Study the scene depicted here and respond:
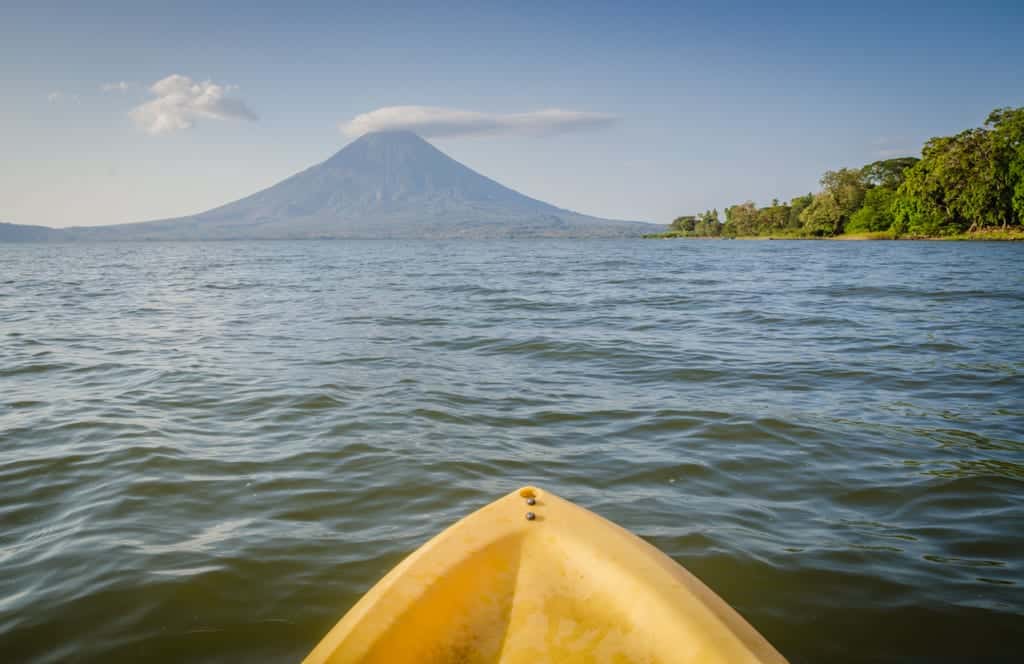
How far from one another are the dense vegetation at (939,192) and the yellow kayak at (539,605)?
74.7 meters

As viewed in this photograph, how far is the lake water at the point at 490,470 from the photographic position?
350cm

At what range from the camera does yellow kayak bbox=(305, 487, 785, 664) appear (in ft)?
7.73

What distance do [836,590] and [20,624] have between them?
4.85m

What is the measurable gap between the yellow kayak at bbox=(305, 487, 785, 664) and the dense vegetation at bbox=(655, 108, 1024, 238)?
7472cm

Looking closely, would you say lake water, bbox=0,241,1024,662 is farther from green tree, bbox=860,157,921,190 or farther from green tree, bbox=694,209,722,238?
green tree, bbox=694,209,722,238

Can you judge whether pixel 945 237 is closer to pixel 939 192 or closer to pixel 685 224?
pixel 939 192

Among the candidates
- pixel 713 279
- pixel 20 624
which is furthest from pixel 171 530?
pixel 713 279

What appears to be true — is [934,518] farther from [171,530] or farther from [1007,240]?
[1007,240]

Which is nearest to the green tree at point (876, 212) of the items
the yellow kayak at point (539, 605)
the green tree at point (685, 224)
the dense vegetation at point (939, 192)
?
the dense vegetation at point (939, 192)

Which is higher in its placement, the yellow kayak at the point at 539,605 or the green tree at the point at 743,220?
the green tree at the point at 743,220

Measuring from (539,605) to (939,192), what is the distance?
8122 centimetres

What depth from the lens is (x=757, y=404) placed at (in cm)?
752

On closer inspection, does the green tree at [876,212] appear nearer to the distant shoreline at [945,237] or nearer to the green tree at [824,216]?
the distant shoreline at [945,237]

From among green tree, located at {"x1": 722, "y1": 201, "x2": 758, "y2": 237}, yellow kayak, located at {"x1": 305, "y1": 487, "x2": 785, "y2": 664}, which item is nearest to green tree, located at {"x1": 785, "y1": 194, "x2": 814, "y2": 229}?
green tree, located at {"x1": 722, "y1": 201, "x2": 758, "y2": 237}
